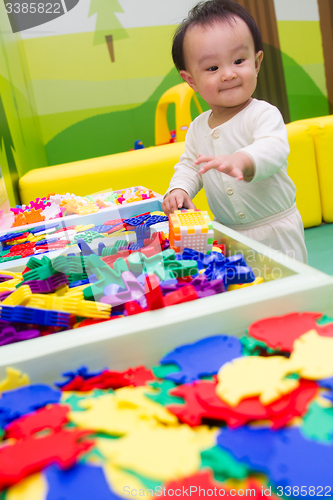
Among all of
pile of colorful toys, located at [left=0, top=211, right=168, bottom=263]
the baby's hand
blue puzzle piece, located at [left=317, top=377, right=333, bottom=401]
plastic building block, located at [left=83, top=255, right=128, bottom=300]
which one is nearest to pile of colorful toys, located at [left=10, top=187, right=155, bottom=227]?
pile of colorful toys, located at [left=0, top=211, right=168, bottom=263]

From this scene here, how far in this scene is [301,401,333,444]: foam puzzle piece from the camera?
273mm

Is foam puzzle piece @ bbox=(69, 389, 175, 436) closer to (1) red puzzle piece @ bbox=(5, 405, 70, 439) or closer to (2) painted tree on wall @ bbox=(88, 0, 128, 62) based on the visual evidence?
(1) red puzzle piece @ bbox=(5, 405, 70, 439)

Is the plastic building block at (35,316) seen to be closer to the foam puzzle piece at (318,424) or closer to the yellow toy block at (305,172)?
the foam puzzle piece at (318,424)

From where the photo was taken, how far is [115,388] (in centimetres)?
37

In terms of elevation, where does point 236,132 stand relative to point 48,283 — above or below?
above

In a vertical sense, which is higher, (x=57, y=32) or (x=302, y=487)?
(x=57, y=32)

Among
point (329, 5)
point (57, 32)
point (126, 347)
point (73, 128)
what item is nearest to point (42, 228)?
point (126, 347)

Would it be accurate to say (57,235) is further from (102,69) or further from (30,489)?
(102,69)

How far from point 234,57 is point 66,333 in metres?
0.64

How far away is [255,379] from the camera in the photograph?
1.07ft

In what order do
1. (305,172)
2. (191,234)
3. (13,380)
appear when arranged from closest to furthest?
(13,380), (191,234), (305,172)

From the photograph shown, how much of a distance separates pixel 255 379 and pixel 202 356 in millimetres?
66

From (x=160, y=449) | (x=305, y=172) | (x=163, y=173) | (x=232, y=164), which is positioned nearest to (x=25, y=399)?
(x=160, y=449)

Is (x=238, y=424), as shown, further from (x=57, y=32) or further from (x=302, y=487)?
(x=57, y=32)
